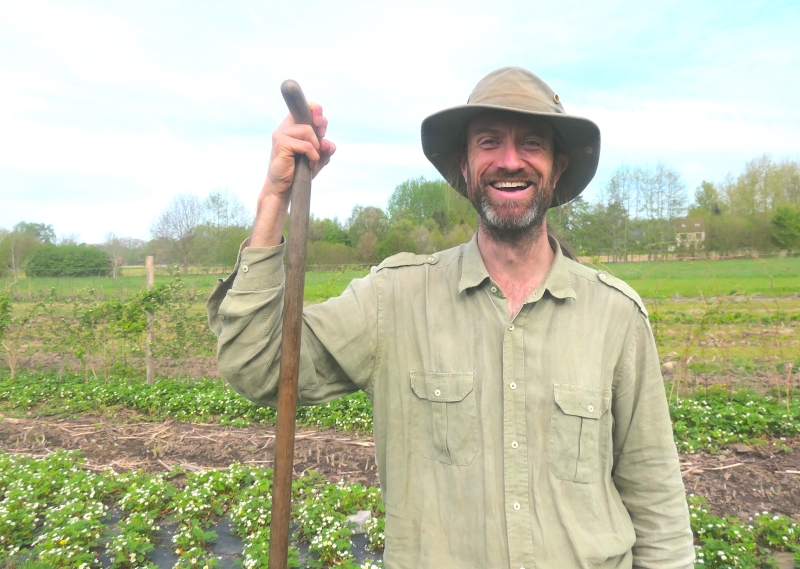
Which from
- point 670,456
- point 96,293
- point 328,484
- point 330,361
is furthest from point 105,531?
point 96,293

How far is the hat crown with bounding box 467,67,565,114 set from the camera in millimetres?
1713

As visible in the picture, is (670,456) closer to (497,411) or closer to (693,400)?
(497,411)

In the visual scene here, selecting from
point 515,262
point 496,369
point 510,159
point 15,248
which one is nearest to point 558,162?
point 510,159

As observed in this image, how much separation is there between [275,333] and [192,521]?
9.94 ft

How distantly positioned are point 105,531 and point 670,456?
3850mm

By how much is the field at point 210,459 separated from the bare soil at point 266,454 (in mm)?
18

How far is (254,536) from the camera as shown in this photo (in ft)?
12.1

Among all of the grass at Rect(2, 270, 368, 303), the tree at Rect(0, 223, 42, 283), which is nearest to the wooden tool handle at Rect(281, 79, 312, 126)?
the grass at Rect(2, 270, 368, 303)

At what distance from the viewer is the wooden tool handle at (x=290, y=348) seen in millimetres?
1522

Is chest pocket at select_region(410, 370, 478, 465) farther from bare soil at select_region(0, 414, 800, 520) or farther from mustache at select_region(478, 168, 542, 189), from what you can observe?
bare soil at select_region(0, 414, 800, 520)

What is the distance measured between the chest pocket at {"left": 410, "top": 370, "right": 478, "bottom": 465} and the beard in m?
0.49

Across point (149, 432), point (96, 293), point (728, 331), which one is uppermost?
point (96, 293)

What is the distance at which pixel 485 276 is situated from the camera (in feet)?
5.63

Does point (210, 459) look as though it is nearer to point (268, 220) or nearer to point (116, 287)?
point (268, 220)
